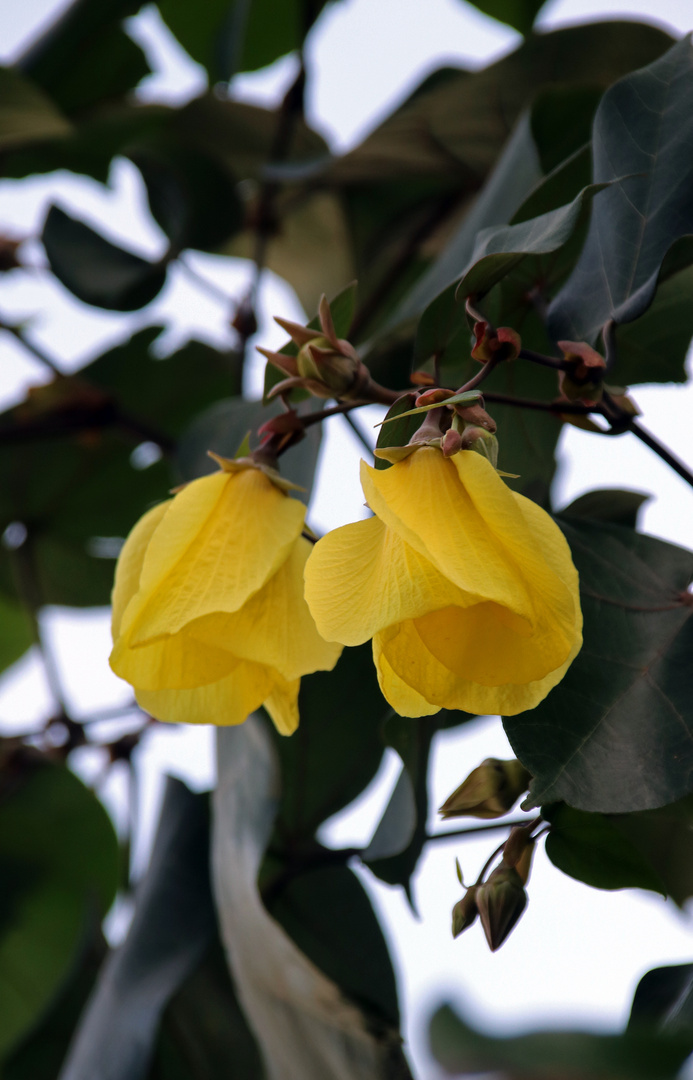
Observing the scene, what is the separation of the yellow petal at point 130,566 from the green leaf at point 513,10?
2.73 ft

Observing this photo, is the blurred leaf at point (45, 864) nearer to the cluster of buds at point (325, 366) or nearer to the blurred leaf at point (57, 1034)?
the blurred leaf at point (57, 1034)

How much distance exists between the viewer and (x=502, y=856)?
434 mm

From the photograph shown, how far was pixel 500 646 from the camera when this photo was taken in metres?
0.36

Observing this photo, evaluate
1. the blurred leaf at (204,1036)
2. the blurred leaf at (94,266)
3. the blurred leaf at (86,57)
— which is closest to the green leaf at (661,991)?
the blurred leaf at (204,1036)

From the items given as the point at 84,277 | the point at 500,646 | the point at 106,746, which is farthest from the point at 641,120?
the point at 106,746

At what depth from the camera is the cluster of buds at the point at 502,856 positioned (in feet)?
1.34

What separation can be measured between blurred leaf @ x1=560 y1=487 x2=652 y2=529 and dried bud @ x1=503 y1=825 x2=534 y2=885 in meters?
0.20

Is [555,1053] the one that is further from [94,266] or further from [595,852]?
[94,266]

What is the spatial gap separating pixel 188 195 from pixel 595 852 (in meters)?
0.80

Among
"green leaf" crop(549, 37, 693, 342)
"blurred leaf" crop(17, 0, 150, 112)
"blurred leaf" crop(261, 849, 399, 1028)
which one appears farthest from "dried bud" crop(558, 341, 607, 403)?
"blurred leaf" crop(17, 0, 150, 112)

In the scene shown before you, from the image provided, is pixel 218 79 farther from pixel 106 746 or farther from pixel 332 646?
pixel 332 646

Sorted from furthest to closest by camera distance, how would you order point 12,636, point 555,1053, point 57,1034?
1. point 12,636
2. point 57,1034
3. point 555,1053

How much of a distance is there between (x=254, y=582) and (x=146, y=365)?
0.73m

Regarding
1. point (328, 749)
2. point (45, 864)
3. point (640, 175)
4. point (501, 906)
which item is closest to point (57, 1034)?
point (45, 864)
